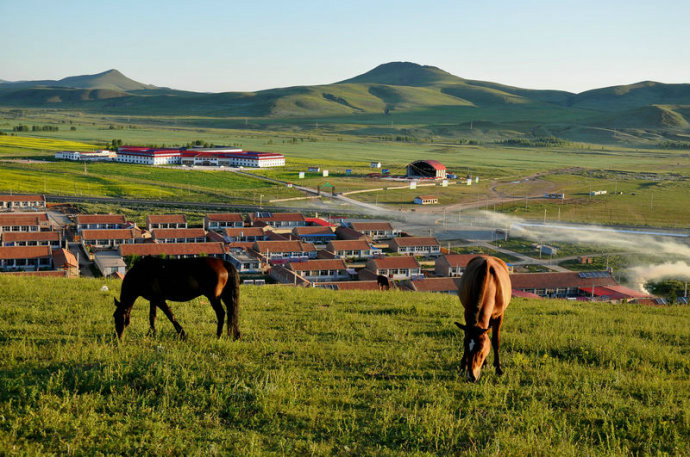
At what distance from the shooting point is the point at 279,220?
69.8m

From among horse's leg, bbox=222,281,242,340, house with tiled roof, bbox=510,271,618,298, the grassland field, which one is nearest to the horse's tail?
horse's leg, bbox=222,281,242,340

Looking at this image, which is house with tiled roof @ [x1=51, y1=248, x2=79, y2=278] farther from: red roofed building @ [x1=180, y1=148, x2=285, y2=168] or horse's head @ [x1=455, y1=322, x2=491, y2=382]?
red roofed building @ [x1=180, y1=148, x2=285, y2=168]

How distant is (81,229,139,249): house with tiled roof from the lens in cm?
5612

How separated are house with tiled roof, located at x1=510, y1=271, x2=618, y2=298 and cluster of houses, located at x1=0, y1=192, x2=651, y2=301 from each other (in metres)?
0.08

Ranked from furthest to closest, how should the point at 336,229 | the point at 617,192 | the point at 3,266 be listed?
the point at 617,192, the point at 336,229, the point at 3,266

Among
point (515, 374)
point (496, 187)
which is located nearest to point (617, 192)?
point (496, 187)

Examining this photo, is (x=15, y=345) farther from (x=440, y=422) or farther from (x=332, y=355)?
(x=440, y=422)

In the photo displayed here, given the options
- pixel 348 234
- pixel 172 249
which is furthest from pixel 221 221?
pixel 172 249

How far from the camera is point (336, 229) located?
67.9m

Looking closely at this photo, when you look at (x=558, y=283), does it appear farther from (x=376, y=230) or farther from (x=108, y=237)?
(x=108, y=237)

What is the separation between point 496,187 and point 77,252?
87.7 m

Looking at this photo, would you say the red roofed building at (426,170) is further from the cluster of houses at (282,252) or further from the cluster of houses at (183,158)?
the cluster of houses at (282,252)

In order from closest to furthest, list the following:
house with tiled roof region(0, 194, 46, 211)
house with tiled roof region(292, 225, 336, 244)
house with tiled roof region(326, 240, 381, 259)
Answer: house with tiled roof region(326, 240, 381, 259) < house with tiled roof region(292, 225, 336, 244) < house with tiled roof region(0, 194, 46, 211)

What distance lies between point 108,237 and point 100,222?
7.39m
